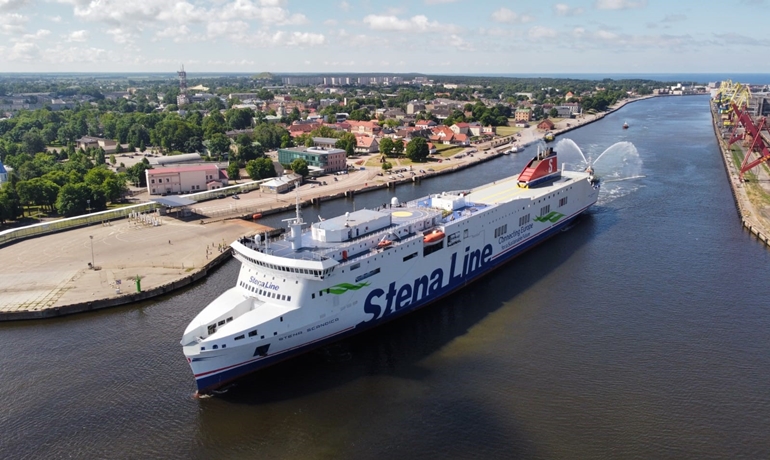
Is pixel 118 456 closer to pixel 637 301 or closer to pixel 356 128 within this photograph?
pixel 637 301

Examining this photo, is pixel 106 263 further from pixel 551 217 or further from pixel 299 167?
pixel 551 217

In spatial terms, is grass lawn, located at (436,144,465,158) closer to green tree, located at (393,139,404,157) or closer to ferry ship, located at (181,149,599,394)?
green tree, located at (393,139,404,157)

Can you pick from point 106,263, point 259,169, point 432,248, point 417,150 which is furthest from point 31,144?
point 432,248

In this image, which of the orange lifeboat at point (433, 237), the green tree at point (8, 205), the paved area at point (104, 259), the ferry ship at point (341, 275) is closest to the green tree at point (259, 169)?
the paved area at point (104, 259)

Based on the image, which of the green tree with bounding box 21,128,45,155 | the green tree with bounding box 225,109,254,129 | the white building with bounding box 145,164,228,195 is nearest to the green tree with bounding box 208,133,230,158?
the white building with bounding box 145,164,228,195

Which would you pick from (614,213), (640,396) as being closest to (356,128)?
(614,213)
